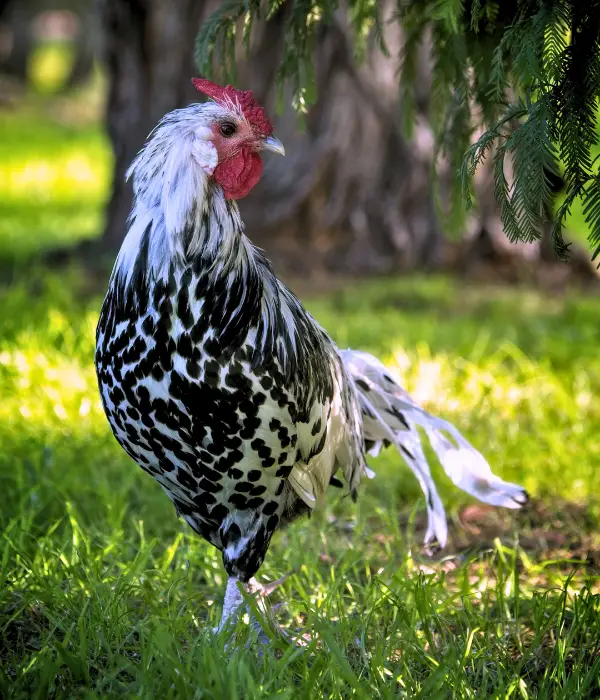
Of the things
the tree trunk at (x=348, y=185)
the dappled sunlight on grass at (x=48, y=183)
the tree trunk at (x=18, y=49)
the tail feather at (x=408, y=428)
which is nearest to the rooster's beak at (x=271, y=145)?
the tail feather at (x=408, y=428)

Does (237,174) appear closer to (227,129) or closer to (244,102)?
(227,129)

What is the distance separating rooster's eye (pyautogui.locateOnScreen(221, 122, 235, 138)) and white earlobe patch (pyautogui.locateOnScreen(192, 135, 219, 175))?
83 millimetres

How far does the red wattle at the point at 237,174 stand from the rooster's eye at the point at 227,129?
6 centimetres

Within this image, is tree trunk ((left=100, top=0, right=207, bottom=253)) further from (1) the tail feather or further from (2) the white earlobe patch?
(2) the white earlobe patch

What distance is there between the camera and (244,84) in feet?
22.6

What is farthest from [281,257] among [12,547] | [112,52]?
[12,547]

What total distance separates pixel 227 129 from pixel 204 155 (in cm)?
13

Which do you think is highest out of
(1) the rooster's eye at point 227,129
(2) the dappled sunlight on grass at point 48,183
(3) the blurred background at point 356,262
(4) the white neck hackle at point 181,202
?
(1) the rooster's eye at point 227,129

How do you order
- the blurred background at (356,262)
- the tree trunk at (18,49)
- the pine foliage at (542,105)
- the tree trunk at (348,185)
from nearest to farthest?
1. the pine foliage at (542,105)
2. the blurred background at (356,262)
3. the tree trunk at (348,185)
4. the tree trunk at (18,49)

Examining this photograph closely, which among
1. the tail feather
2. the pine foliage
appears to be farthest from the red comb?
the tail feather

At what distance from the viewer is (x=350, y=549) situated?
3461mm

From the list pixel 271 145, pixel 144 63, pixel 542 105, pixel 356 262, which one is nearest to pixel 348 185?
pixel 356 262

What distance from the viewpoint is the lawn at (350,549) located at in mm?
2621

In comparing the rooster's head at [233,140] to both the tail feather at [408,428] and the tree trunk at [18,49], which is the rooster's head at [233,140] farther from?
the tree trunk at [18,49]
